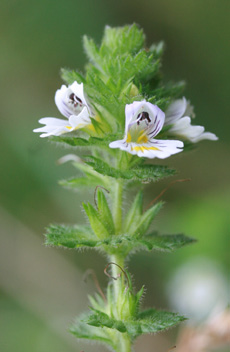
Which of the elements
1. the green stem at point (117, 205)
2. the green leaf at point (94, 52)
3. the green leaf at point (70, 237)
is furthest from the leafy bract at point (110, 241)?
the green leaf at point (94, 52)

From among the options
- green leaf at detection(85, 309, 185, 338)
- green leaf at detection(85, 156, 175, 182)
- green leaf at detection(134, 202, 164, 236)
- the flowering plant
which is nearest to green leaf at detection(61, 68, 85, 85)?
the flowering plant

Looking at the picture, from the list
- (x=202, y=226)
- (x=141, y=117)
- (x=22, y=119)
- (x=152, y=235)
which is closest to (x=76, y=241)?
(x=152, y=235)

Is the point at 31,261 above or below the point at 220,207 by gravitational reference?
below

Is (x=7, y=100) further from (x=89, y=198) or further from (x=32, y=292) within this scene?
(x=32, y=292)

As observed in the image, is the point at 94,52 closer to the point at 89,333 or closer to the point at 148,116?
the point at 148,116

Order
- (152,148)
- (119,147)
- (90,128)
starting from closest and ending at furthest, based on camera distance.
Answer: (119,147)
(152,148)
(90,128)

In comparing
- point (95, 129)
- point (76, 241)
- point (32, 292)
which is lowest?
point (76, 241)

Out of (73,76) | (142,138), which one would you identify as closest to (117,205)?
(142,138)
